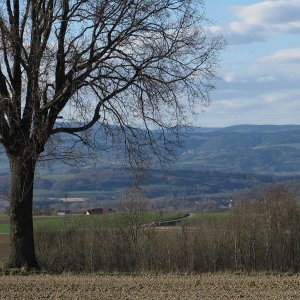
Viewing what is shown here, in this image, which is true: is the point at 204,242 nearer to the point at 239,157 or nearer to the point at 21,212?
the point at 21,212

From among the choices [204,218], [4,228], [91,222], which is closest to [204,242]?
[204,218]

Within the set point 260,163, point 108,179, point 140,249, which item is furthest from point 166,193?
point 260,163

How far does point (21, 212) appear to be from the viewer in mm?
19016

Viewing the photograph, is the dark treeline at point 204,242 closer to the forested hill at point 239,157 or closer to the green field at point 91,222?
the green field at point 91,222

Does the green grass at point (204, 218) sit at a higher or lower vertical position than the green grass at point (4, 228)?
higher

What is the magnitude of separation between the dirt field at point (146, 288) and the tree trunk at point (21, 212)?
2.23 metres

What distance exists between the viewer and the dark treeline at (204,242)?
94.4 ft

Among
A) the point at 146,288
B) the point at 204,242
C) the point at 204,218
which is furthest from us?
the point at 204,218

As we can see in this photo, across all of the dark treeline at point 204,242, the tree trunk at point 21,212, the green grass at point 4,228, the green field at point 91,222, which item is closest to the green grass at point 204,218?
the dark treeline at point 204,242

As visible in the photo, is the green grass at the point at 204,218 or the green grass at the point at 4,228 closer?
the green grass at the point at 204,218

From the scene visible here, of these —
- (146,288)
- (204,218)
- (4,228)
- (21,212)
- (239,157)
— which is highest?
(21,212)

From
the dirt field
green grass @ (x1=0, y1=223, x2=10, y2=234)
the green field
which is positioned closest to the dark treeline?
the green field

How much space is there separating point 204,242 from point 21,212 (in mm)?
13192

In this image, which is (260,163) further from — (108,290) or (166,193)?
(108,290)
